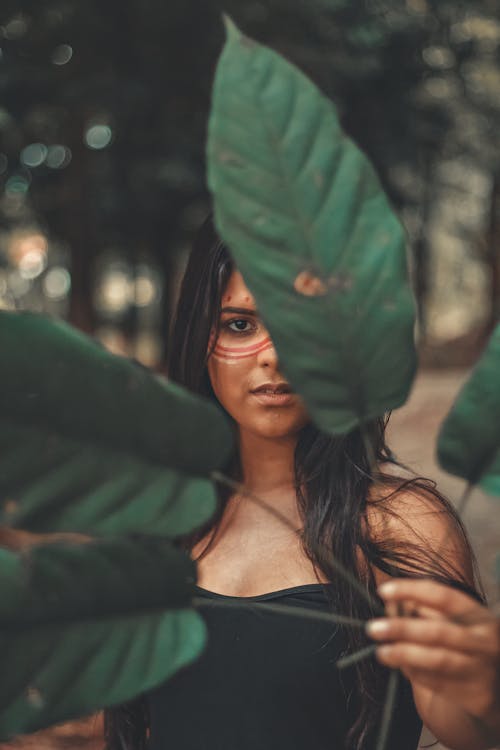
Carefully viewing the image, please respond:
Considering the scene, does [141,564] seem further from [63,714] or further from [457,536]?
[457,536]

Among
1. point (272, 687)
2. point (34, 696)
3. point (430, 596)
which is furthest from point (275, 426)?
point (34, 696)

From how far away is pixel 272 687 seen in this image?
4.66 feet

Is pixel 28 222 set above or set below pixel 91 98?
below

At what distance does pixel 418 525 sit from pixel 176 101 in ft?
20.7

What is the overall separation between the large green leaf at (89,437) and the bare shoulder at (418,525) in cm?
84

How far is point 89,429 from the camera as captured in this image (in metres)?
0.55

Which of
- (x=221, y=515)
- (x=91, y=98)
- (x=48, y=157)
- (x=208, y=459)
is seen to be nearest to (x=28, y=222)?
(x=48, y=157)

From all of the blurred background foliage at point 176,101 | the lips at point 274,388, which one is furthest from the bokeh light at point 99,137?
the lips at point 274,388

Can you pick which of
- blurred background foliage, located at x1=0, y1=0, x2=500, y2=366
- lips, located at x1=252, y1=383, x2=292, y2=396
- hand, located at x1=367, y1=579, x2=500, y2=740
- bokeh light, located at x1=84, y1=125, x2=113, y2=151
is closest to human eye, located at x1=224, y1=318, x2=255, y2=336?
lips, located at x1=252, y1=383, x2=292, y2=396

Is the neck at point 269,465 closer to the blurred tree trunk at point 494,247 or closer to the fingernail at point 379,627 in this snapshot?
the fingernail at point 379,627

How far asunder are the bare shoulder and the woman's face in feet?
0.65

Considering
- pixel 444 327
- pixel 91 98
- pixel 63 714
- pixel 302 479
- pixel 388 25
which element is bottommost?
pixel 444 327

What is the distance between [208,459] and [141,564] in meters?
0.08

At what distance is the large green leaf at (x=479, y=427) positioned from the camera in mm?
572
